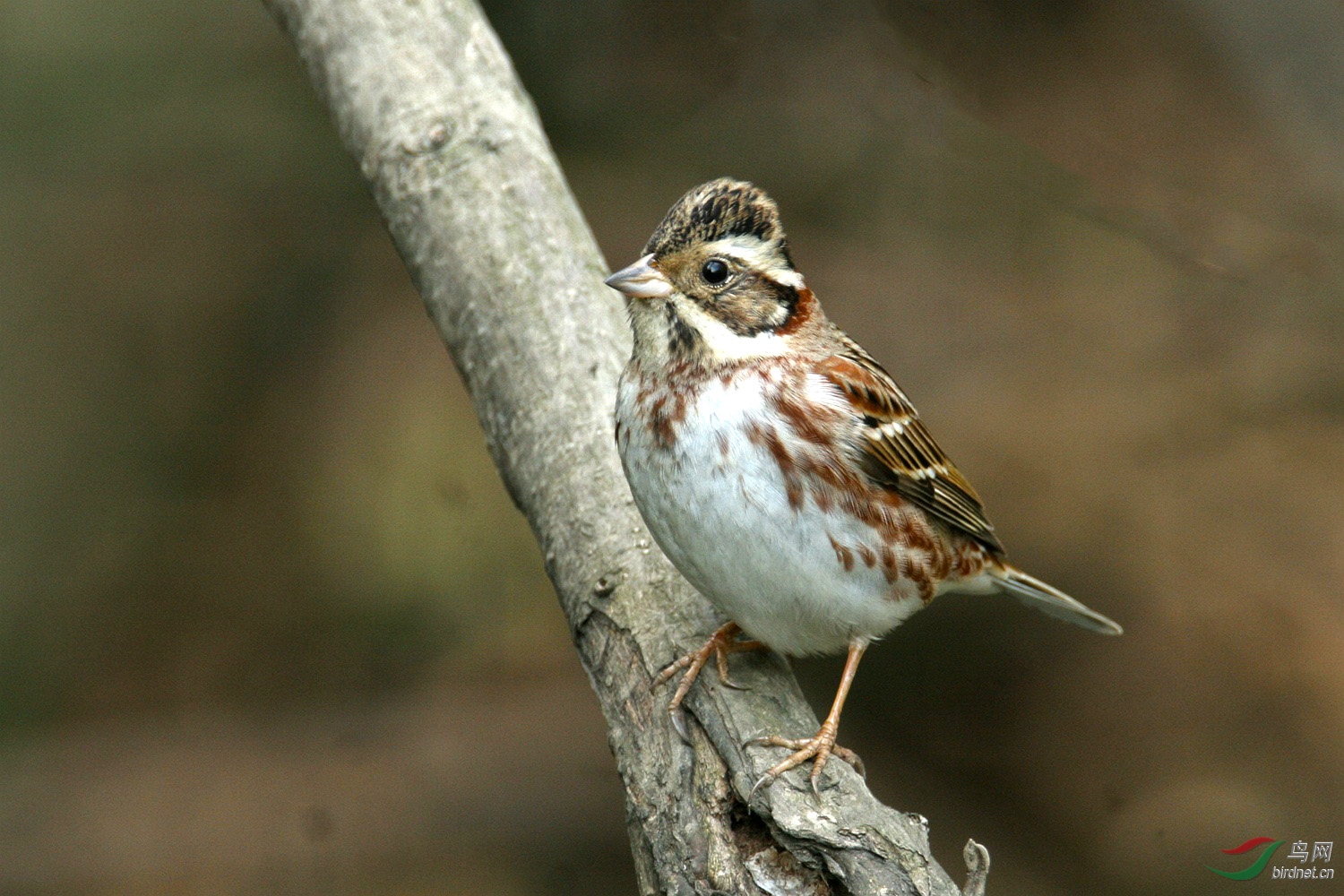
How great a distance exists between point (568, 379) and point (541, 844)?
12.0ft

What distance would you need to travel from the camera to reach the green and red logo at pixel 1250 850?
5734 mm

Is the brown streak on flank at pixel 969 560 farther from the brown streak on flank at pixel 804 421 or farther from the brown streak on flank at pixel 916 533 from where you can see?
the brown streak on flank at pixel 804 421

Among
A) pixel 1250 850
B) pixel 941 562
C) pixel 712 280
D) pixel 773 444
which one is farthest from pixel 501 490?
pixel 1250 850

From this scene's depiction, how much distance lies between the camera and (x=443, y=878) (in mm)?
6789

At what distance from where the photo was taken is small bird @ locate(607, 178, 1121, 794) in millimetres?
3314

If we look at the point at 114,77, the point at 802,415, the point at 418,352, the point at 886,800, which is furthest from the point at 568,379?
the point at 114,77

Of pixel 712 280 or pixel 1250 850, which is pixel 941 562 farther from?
pixel 1250 850

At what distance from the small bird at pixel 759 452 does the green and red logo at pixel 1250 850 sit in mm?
3118

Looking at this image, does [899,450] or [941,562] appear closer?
[899,450]

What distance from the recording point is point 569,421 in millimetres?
3910

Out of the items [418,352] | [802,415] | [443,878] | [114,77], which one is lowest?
[443,878]

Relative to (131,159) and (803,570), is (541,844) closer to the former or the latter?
(803,570)

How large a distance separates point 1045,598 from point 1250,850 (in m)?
2.36

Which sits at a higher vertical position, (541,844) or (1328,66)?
(1328,66)
